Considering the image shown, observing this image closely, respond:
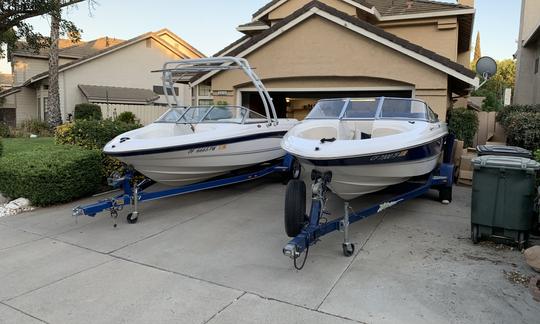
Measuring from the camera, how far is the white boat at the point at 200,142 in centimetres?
654

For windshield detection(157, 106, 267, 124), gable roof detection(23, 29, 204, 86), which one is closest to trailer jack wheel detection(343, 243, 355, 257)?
windshield detection(157, 106, 267, 124)

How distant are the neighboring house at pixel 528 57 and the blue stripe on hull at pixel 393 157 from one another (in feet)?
39.4

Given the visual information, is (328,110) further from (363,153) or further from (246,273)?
(246,273)

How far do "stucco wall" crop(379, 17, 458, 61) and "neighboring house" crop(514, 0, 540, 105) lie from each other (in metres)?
4.60

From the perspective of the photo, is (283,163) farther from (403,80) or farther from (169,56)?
(169,56)

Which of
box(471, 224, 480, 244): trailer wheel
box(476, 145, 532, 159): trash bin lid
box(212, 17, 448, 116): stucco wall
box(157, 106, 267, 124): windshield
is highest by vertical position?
box(212, 17, 448, 116): stucco wall

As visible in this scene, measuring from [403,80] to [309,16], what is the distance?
3.19m

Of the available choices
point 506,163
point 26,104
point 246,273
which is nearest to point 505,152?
point 506,163

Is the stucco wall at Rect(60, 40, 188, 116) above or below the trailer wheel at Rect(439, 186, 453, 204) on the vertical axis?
above

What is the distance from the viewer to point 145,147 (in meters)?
6.35

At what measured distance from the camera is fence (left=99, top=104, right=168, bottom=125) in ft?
77.0

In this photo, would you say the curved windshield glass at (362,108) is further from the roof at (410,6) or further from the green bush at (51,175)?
the roof at (410,6)

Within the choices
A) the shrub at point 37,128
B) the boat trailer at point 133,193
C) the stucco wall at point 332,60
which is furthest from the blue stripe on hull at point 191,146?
the shrub at point 37,128

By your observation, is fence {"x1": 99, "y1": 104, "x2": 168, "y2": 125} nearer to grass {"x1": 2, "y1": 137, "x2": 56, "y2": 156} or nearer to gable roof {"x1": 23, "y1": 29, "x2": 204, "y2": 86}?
gable roof {"x1": 23, "y1": 29, "x2": 204, "y2": 86}
